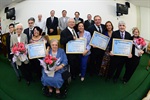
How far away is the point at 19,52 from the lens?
3.17 m

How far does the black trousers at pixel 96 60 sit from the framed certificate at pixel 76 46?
341 millimetres

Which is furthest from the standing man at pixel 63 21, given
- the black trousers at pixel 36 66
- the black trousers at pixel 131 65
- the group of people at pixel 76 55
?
the black trousers at pixel 131 65

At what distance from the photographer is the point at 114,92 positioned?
3402mm

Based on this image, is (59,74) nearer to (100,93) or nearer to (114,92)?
(100,93)

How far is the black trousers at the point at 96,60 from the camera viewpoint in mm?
3638

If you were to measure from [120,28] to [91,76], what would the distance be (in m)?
1.16

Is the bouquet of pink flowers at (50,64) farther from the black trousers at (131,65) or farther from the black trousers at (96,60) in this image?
the black trousers at (131,65)

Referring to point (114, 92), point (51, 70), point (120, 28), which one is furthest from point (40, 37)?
point (114, 92)

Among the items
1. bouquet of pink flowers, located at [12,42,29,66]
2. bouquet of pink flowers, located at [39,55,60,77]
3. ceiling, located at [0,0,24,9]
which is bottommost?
bouquet of pink flowers, located at [39,55,60,77]

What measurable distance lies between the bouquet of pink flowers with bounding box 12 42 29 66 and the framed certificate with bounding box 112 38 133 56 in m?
1.51

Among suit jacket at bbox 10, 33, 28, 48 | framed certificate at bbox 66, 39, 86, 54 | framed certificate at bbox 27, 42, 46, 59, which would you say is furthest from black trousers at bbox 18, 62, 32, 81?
framed certificate at bbox 66, 39, 86, 54

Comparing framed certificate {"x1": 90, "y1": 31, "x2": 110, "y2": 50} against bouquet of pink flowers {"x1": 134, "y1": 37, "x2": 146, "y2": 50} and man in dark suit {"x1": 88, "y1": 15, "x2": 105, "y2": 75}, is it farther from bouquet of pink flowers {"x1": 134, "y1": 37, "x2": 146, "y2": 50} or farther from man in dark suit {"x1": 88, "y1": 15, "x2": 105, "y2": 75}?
bouquet of pink flowers {"x1": 134, "y1": 37, "x2": 146, "y2": 50}

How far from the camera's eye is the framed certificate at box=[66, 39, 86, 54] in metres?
3.39

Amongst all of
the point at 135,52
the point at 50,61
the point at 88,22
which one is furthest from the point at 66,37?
the point at 135,52
